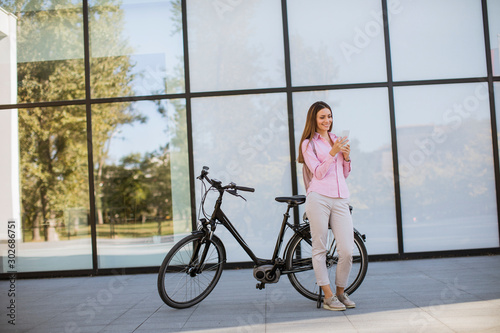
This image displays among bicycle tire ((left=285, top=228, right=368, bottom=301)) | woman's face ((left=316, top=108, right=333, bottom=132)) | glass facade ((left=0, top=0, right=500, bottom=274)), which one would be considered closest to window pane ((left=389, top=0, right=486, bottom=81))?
glass facade ((left=0, top=0, right=500, bottom=274))

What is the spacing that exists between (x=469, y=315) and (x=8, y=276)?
200 inches

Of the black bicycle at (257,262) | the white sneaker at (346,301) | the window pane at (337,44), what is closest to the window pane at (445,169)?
the window pane at (337,44)

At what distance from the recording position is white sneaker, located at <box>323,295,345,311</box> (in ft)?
10.7

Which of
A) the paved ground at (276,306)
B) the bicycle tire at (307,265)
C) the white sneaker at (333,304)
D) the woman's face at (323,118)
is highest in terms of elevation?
the woman's face at (323,118)

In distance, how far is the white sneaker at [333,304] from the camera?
3.25 m

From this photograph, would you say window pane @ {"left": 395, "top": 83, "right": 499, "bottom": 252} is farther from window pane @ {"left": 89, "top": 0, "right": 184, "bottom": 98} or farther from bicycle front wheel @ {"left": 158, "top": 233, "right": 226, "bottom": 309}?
window pane @ {"left": 89, "top": 0, "right": 184, "bottom": 98}

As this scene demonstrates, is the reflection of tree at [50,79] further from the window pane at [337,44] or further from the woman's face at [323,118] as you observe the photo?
the woman's face at [323,118]

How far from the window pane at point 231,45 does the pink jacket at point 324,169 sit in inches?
87.1

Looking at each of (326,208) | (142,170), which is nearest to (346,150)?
(326,208)

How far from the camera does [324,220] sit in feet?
10.9

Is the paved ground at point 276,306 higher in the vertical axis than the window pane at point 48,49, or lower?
lower

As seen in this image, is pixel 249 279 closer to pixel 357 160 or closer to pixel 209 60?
pixel 357 160

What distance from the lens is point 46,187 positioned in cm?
579

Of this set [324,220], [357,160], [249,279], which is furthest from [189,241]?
[357,160]
